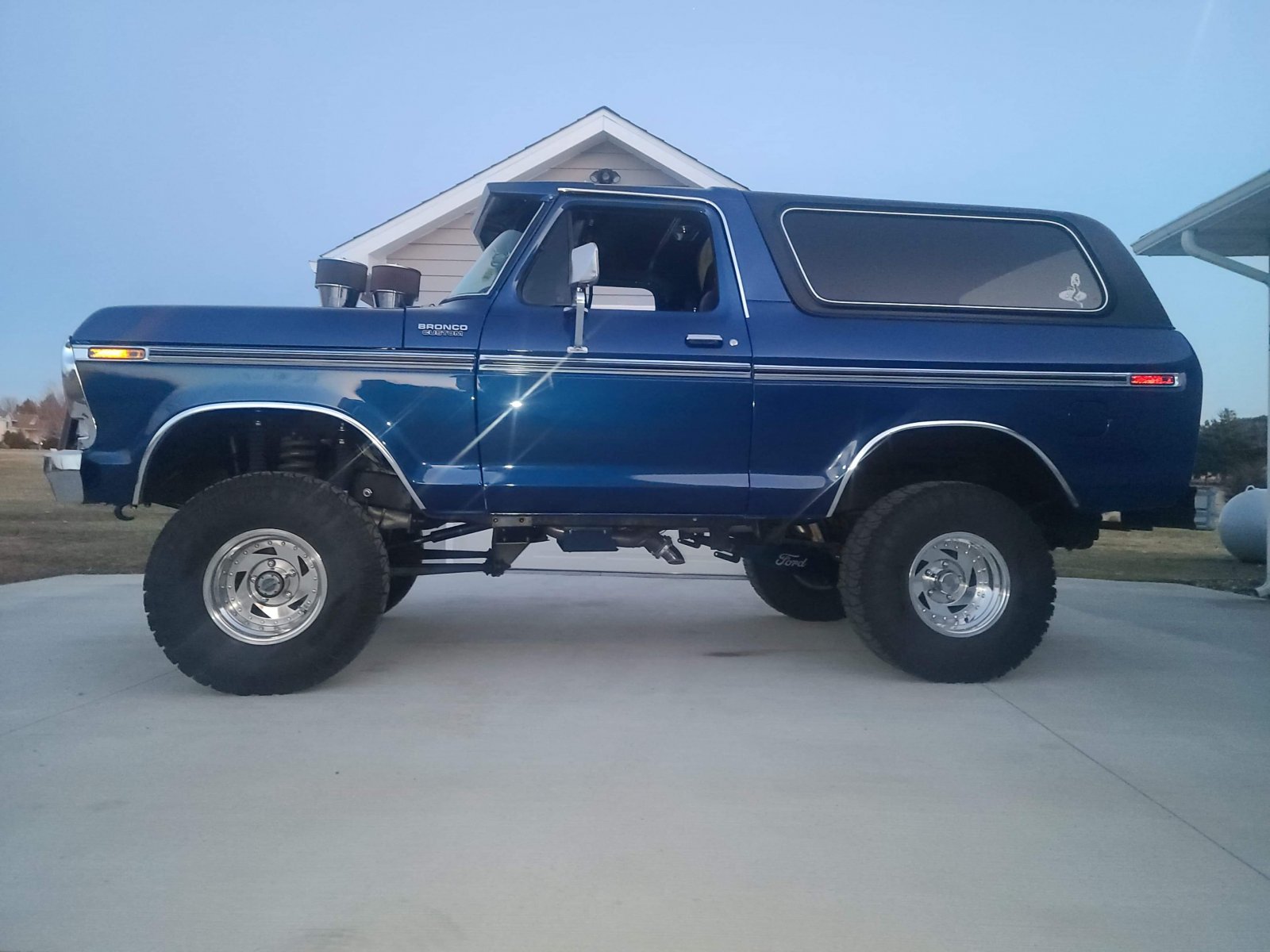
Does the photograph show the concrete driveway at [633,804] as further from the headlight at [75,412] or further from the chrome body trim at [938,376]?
the chrome body trim at [938,376]

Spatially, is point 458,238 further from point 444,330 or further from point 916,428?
point 916,428

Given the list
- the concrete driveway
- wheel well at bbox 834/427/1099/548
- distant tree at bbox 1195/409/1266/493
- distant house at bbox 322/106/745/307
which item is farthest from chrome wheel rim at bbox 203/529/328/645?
distant tree at bbox 1195/409/1266/493

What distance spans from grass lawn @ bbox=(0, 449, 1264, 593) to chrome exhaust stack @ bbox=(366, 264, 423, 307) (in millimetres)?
3828

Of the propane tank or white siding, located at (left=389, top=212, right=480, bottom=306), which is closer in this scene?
the propane tank

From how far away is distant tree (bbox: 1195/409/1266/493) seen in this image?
1036cm

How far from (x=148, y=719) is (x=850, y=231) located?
3.86 m

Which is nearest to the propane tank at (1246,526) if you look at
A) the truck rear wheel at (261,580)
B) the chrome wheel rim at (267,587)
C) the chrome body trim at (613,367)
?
the chrome body trim at (613,367)

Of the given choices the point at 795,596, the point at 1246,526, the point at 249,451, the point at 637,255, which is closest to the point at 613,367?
the point at 637,255

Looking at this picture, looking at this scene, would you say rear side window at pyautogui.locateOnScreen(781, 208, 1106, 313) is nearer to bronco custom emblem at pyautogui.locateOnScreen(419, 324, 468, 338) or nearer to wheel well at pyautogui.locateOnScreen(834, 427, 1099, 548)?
wheel well at pyautogui.locateOnScreen(834, 427, 1099, 548)

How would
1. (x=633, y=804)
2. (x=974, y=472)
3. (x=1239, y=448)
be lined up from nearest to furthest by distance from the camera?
(x=633, y=804) < (x=974, y=472) < (x=1239, y=448)

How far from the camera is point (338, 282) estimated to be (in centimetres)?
498

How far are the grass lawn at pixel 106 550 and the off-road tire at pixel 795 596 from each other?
4.00 meters

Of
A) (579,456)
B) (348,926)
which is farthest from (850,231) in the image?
(348,926)

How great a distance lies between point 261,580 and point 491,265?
72.2 inches
